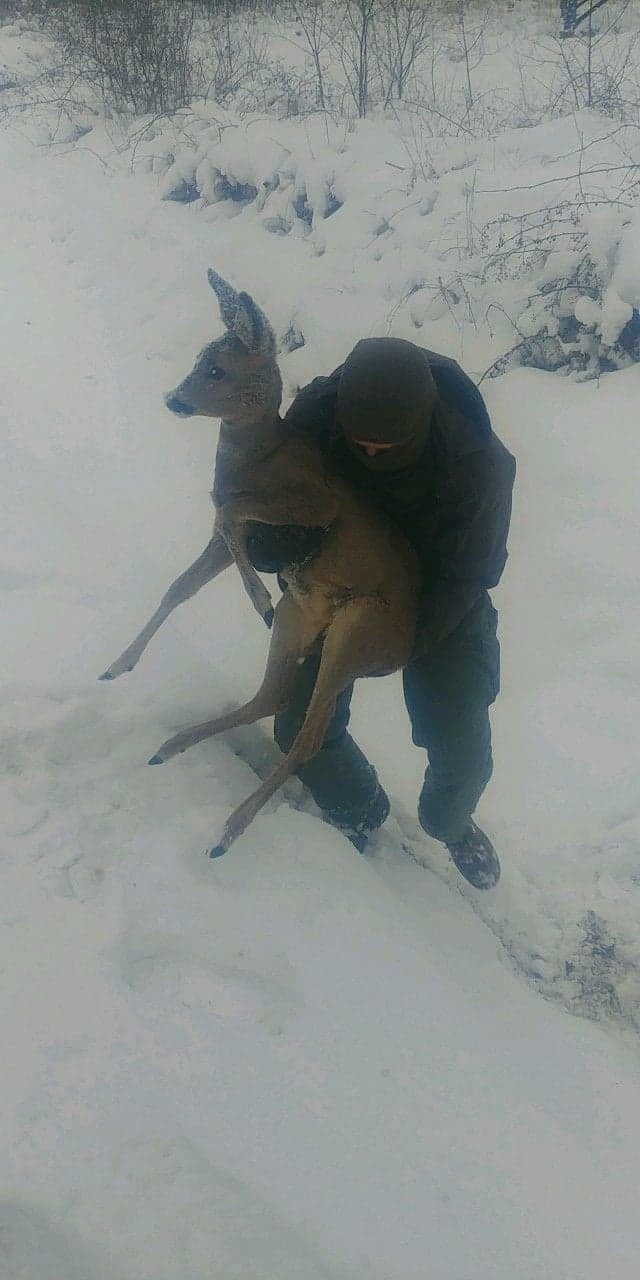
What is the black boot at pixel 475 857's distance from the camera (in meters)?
2.07

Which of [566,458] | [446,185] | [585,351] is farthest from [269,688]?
[446,185]

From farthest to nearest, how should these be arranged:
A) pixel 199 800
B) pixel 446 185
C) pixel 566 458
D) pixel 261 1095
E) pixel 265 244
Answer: pixel 265 244 → pixel 446 185 → pixel 566 458 → pixel 199 800 → pixel 261 1095

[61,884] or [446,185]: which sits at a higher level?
[446,185]

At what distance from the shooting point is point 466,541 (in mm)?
1372

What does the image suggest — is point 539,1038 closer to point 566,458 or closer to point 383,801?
point 383,801

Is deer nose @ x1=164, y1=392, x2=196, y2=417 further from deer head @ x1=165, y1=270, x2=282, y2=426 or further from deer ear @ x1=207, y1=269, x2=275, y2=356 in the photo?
deer ear @ x1=207, y1=269, x2=275, y2=356

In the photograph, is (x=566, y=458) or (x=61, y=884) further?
(x=566, y=458)

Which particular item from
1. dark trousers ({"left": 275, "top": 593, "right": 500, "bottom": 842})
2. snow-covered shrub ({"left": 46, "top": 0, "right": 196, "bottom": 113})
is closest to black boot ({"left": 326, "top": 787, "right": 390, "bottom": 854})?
dark trousers ({"left": 275, "top": 593, "right": 500, "bottom": 842})

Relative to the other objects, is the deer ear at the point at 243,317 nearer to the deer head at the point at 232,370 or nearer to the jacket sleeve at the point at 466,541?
the deer head at the point at 232,370

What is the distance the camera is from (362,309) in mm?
3883

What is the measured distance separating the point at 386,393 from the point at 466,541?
345 millimetres

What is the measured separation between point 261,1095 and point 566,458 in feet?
8.47

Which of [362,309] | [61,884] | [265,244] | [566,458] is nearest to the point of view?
[61,884]

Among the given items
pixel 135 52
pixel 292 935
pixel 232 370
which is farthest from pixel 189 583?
pixel 135 52
